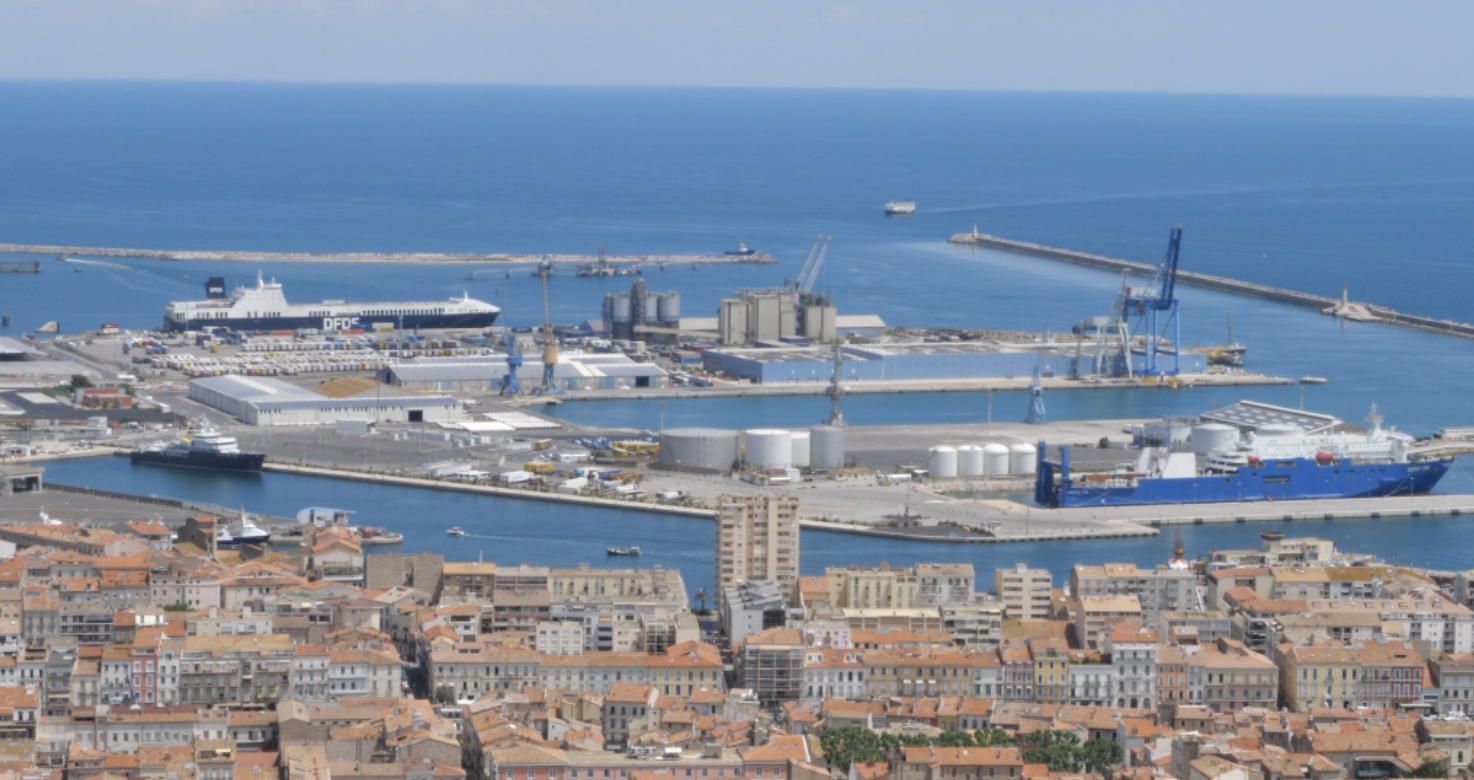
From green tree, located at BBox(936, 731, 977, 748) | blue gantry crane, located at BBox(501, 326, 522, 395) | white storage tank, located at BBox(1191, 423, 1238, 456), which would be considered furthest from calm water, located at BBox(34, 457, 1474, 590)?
blue gantry crane, located at BBox(501, 326, 522, 395)

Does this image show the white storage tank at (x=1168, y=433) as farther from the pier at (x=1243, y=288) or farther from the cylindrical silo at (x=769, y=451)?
the pier at (x=1243, y=288)

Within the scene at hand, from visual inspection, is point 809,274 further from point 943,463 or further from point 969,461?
point 943,463

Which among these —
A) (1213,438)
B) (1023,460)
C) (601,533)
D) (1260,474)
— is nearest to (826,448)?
(1023,460)

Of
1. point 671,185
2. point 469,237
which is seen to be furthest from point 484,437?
point 671,185

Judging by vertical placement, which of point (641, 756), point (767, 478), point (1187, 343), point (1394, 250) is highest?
point (1394, 250)

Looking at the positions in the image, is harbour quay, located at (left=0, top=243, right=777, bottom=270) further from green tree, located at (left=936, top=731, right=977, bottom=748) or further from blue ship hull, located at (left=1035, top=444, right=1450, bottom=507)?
green tree, located at (left=936, top=731, right=977, bottom=748)

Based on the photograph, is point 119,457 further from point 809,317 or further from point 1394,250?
point 1394,250

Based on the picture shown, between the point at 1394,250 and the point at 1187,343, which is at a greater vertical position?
the point at 1394,250

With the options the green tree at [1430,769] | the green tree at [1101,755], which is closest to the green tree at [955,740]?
the green tree at [1101,755]
